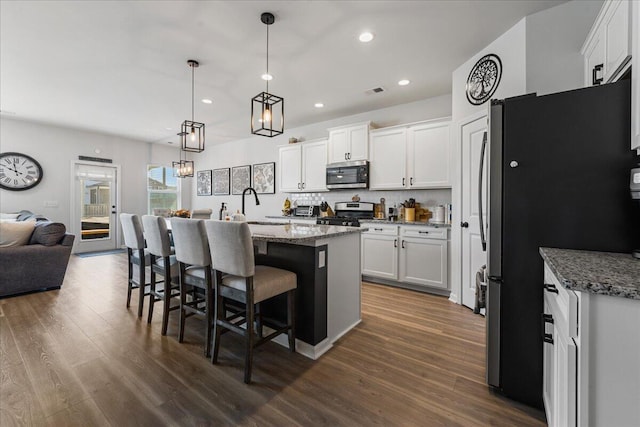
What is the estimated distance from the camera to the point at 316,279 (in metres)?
2.19

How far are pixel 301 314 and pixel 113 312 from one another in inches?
85.4

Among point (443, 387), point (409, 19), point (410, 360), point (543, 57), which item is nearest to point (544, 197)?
point (443, 387)

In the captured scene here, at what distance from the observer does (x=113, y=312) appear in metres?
2.99

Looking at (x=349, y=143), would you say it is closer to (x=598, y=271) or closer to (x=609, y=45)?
(x=609, y=45)

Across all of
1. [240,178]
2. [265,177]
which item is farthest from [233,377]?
[240,178]

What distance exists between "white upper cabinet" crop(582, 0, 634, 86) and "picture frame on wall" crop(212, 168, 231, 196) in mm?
6682

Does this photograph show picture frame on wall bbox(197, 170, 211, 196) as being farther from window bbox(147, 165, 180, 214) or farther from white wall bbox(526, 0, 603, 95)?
white wall bbox(526, 0, 603, 95)

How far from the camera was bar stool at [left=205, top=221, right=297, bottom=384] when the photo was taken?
1.85 m

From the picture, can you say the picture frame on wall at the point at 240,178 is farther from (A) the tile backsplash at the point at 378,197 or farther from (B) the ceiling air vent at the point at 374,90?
(B) the ceiling air vent at the point at 374,90

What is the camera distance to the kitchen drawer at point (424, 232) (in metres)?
3.61

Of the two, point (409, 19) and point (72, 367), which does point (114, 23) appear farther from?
point (72, 367)

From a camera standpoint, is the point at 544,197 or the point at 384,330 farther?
the point at 384,330

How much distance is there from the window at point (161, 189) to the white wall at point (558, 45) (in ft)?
26.4

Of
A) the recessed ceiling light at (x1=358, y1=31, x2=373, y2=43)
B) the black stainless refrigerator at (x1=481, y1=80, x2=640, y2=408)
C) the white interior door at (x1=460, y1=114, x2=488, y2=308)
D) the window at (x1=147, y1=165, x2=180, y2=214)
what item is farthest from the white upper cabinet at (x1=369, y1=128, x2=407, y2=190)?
the window at (x1=147, y1=165, x2=180, y2=214)
